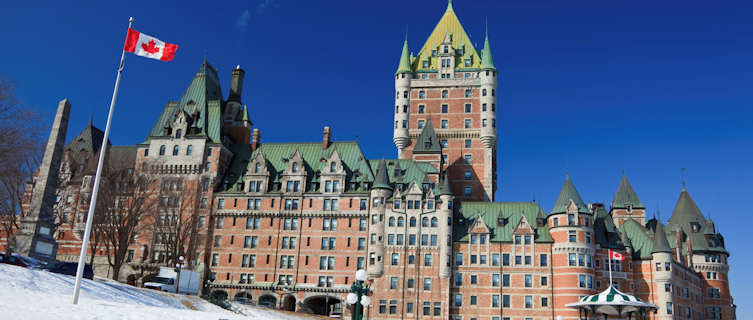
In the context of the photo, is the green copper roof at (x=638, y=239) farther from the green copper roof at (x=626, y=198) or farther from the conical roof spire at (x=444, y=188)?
the conical roof spire at (x=444, y=188)

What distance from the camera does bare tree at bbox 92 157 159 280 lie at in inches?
2753

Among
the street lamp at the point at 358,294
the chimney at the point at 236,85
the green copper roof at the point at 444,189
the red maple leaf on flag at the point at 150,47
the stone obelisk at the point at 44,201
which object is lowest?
the street lamp at the point at 358,294

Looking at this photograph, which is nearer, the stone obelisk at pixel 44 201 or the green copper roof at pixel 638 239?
the stone obelisk at pixel 44 201

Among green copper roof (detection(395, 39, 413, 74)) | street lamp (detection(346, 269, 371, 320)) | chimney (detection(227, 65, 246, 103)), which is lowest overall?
street lamp (detection(346, 269, 371, 320))

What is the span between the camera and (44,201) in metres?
47.3

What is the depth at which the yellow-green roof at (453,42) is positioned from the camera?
103750 mm

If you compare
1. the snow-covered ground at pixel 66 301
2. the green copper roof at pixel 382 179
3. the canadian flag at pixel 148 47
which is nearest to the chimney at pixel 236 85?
the green copper roof at pixel 382 179

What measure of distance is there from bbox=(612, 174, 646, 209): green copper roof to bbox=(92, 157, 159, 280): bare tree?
66145 millimetres

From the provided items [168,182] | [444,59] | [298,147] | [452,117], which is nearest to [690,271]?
[452,117]

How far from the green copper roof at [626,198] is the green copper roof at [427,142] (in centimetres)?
2922

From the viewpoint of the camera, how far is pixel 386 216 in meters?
81.5

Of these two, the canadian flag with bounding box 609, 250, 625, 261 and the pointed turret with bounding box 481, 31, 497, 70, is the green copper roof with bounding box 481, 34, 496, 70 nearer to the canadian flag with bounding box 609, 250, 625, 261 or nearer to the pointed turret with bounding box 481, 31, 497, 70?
the pointed turret with bounding box 481, 31, 497, 70

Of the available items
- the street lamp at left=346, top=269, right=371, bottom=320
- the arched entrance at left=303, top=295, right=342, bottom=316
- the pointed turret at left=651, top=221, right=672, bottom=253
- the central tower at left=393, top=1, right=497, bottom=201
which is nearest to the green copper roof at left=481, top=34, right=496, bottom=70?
the central tower at left=393, top=1, right=497, bottom=201

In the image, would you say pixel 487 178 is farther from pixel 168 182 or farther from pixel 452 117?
pixel 168 182
